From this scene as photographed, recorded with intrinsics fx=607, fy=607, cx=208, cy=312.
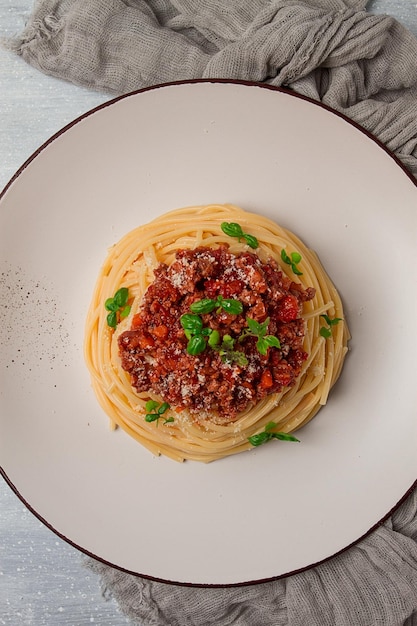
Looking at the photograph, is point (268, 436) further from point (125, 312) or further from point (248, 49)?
point (248, 49)

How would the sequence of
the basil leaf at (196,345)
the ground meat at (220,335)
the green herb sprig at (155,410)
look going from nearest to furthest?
1. the basil leaf at (196,345)
2. the ground meat at (220,335)
3. the green herb sprig at (155,410)

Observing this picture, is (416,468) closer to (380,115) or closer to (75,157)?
(380,115)

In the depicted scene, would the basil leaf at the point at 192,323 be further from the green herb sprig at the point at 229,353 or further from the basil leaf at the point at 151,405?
the basil leaf at the point at 151,405

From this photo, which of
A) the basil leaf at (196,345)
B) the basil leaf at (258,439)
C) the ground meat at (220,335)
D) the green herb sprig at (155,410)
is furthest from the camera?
the basil leaf at (258,439)

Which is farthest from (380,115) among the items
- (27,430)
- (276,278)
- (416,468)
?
(27,430)

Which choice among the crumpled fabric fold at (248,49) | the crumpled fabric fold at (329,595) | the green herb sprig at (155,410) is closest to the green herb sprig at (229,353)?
the green herb sprig at (155,410)

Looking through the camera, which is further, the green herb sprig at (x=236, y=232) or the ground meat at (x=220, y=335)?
the green herb sprig at (x=236, y=232)
